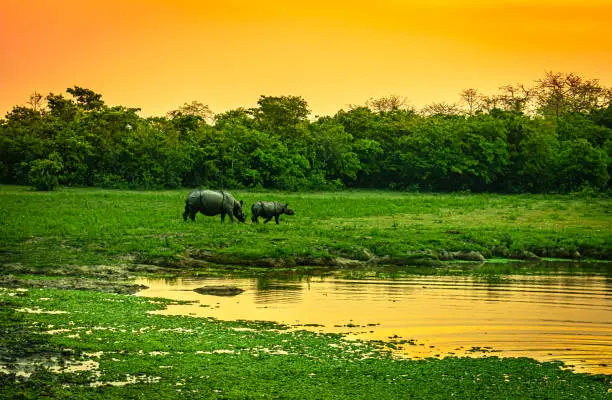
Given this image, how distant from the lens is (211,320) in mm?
16422

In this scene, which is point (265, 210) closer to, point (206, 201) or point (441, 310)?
point (206, 201)

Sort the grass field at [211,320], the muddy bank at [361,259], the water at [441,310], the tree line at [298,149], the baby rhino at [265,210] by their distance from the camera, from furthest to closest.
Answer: the tree line at [298,149], the baby rhino at [265,210], the muddy bank at [361,259], the water at [441,310], the grass field at [211,320]

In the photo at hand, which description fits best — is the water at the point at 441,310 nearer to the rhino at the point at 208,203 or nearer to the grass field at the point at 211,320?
the grass field at the point at 211,320

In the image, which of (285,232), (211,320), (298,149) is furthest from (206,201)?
(298,149)

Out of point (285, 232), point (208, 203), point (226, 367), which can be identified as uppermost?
point (208, 203)

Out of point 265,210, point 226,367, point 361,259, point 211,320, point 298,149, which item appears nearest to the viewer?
point 226,367

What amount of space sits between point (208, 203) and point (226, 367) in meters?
23.0

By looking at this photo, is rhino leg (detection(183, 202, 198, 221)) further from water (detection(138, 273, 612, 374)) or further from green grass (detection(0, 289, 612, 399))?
green grass (detection(0, 289, 612, 399))

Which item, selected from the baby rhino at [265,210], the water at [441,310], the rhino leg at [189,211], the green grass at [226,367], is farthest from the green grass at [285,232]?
the green grass at [226,367]

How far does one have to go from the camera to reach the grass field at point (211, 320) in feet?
37.8

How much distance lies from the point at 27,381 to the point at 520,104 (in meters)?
77.3

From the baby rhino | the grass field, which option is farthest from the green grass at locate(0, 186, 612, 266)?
the baby rhino

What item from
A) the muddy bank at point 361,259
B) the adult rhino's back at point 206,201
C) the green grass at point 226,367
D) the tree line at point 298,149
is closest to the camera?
the green grass at point 226,367

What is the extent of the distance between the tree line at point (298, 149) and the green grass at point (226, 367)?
4243 centimetres
